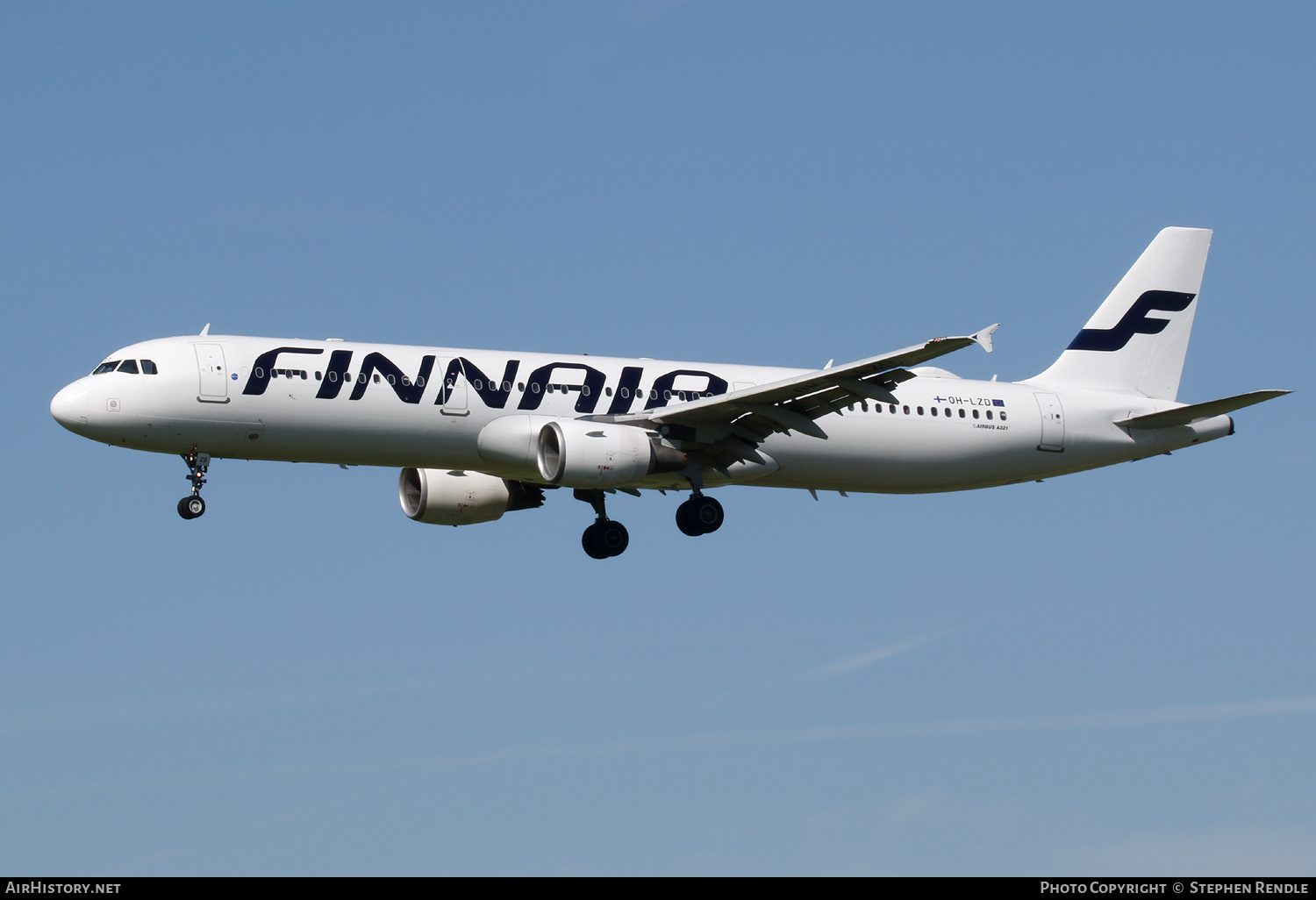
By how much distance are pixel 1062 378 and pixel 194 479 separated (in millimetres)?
23138

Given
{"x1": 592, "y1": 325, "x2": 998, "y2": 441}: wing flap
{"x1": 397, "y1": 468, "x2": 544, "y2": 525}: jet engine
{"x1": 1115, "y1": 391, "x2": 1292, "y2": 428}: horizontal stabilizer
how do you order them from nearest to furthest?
1. {"x1": 592, "y1": 325, "x2": 998, "y2": 441}: wing flap
2. {"x1": 1115, "y1": 391, "x2": 1292, "y2": 428}: horizontal stabilizer
3. {"x1": 397, "y1": 468, "x2": 544, "y2": 525}: jet engine

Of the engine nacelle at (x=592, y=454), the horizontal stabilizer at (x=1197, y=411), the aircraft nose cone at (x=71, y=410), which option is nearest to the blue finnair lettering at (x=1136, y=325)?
the horizontal stabilizer at (x=1197, y=411)

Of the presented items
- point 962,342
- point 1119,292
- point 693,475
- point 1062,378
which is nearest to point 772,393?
point 693,475

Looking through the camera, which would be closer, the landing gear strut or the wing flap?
the wing flap

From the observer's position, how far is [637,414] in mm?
40656

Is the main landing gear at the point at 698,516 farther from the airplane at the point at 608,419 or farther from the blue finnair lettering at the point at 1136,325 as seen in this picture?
the blue finnair lettering at the point at 1136,325

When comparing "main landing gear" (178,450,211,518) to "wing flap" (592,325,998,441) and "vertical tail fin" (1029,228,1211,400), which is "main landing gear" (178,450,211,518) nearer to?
"wing flap" (592,325,998,441)

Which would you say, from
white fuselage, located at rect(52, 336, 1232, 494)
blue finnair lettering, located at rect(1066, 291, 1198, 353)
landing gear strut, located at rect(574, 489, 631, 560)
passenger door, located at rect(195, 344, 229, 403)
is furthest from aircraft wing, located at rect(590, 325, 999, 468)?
blue finnair lettering, located at rect(1066, 291, 1198, 353)

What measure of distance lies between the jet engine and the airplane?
0.05 m

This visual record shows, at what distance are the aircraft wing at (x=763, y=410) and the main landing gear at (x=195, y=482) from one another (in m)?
8.99

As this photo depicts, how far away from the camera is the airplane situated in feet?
125

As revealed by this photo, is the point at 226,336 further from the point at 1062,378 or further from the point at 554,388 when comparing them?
the point at 1062,378

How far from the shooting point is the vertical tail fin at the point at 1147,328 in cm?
4703
